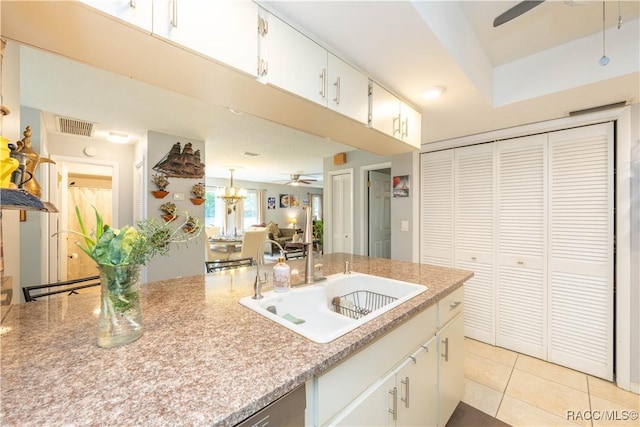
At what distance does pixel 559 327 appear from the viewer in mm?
2395

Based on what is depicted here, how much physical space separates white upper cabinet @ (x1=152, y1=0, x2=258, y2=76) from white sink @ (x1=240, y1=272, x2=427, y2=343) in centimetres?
103

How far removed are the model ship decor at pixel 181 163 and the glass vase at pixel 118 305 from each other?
2845 mm

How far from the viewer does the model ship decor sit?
3287 millimetres

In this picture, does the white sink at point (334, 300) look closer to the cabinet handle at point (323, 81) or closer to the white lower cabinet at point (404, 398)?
the white lower cabinet at point (404, 398)

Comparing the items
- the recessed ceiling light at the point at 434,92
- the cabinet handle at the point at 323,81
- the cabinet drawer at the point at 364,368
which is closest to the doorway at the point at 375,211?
the recessed ceiling light at the point at 434,92

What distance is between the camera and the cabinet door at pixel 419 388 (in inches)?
47.6

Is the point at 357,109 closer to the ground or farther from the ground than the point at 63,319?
farther from the ground

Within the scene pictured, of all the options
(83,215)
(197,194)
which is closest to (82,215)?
(83,215)

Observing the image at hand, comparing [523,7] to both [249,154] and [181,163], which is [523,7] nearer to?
[181,163]

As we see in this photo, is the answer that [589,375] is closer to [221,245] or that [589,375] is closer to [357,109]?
[357,109]

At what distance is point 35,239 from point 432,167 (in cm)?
438

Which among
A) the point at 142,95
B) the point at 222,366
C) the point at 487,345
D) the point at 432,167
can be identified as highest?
the point at 142,95

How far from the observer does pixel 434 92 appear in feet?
5.96

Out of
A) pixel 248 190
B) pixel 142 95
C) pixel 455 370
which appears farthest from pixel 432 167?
pixel 248 190
